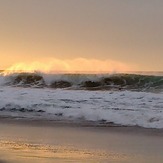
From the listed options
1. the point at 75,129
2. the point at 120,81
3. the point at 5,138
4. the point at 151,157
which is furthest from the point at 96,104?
the point at 120,81

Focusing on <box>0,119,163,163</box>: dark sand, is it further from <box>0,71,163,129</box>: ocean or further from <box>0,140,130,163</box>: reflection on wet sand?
<box>0,71,163,129</box>: ocean

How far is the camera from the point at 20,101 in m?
14.1

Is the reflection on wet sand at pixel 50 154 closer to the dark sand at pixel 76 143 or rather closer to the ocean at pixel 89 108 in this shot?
the dark sand at pixel 76 143

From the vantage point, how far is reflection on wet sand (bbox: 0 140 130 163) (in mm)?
7027

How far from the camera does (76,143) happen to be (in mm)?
8383

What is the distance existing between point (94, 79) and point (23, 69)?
5404 mm

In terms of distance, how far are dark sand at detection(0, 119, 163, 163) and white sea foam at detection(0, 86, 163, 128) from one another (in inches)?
32.3

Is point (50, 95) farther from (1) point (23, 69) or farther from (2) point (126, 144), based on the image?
(1) point (23, 69)

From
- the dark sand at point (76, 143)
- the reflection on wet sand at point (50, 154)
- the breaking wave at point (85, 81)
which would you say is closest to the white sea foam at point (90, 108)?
the dark sand at point (76, 143)

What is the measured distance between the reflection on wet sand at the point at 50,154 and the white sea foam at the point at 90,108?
10.1ft

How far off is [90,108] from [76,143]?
13.5 feet

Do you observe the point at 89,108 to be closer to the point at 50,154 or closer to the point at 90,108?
the point at 90,108

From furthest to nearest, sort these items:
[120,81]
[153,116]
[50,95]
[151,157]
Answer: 1. [120,81]
2. [50,95]
3. [153,116]
4. [151,157]

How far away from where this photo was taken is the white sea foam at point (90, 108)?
1105 centimetres
